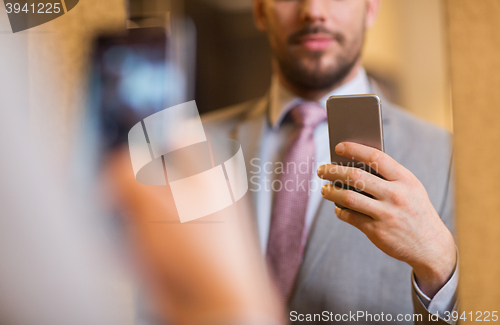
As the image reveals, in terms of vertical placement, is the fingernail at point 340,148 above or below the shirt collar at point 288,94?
below

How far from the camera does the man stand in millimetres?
569

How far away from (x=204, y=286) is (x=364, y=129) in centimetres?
40

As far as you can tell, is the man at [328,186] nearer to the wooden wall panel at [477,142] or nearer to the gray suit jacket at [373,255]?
the gray suit jacket at [373,255]

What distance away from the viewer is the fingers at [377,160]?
0.54 meters

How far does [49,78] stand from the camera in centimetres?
69

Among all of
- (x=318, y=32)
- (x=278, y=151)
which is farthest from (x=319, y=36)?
(x=278, y=151)

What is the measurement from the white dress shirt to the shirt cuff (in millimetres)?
16

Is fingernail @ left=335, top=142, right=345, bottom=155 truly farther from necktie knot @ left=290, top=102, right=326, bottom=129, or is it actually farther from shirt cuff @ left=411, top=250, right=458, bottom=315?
shirt cuff @ left=411, top=250, right=458, bottom=315

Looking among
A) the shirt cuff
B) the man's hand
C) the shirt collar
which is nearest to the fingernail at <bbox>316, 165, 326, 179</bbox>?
the man's hand

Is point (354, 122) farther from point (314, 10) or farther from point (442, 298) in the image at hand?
point (442, 298)

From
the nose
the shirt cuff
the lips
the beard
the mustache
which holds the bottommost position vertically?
the shirt cuff

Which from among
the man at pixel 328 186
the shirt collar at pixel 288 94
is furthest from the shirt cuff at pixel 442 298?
the shirt collar at pixel 288 94

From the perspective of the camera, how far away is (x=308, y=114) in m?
0.63

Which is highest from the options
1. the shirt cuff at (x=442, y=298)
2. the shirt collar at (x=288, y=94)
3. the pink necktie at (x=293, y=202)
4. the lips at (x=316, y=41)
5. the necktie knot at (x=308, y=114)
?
the lips at (x=316, y=41)
